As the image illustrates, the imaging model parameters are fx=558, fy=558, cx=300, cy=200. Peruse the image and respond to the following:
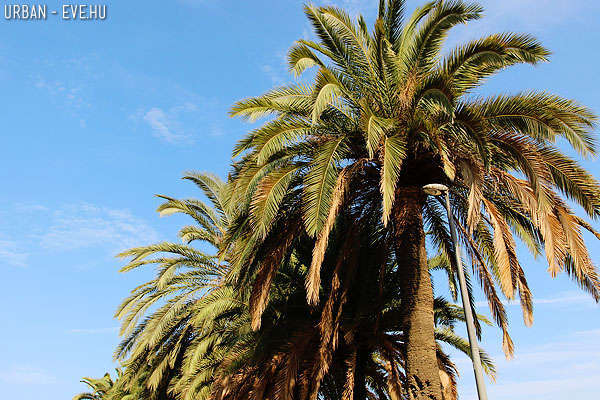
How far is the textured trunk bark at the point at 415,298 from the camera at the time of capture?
10.9 metres

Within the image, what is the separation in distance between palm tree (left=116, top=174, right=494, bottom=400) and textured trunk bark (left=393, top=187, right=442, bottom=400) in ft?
1.50

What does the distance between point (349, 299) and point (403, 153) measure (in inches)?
234

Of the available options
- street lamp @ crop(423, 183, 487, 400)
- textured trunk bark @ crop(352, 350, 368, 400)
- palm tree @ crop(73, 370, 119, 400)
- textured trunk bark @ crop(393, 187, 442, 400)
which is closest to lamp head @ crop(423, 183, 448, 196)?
street lamp @ crop(423, 183, 487, 400)

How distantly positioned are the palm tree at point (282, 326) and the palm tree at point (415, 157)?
2.71ft

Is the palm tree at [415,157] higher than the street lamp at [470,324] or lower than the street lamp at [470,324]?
higher

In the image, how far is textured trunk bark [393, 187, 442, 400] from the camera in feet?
35.7

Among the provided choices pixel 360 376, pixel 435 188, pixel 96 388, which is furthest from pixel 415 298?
pixel 96 388

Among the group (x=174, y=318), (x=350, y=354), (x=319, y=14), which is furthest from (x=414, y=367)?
(x=174, y=318)

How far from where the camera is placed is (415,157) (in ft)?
38.7

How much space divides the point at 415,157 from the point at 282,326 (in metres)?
6.11

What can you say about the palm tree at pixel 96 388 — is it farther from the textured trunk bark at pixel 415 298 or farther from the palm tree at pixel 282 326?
the textured trunk bark at pixel 415 298

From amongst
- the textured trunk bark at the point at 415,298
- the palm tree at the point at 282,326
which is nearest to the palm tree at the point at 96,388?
the palm tree at the point at 282,326

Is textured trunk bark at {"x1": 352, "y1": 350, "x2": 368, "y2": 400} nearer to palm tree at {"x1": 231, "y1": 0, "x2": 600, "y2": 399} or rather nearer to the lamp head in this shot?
palm tree at {"x1": 231, "y1": 0, "x2": 600, "y2": 399}

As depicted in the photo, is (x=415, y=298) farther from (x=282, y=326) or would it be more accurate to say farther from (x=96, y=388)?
(x=96, y=388)
